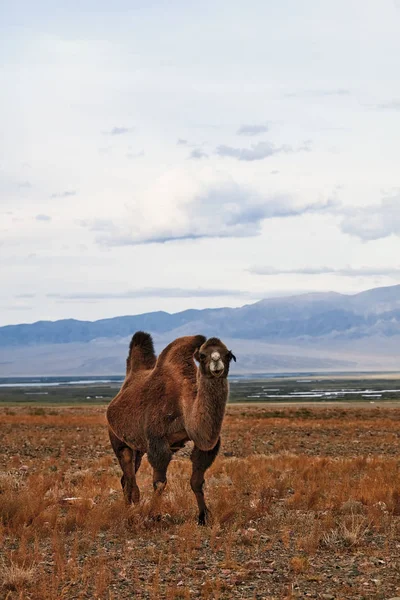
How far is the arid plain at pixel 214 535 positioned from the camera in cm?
820

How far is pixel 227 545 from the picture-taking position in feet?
32.1

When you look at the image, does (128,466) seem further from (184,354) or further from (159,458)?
(184,354)

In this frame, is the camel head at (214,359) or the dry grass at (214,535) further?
the camel head at (214,359)

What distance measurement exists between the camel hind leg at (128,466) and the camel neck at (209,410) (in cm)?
217

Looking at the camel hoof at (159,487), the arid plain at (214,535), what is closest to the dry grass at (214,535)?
the arid plain at (214,535)

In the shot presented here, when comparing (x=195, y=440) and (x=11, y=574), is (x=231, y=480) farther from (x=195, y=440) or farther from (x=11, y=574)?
(x=11, y=574)

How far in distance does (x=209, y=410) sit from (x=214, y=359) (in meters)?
0.68

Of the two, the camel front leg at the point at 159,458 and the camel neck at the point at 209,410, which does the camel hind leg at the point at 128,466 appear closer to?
the camel front leg at the point at 159,458

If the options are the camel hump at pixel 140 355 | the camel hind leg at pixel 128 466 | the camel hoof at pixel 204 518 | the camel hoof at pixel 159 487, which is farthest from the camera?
the camel hump at pixel 140 355

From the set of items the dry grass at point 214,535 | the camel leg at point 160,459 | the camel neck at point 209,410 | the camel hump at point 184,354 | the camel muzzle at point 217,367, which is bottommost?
the dry grass at point 214,535

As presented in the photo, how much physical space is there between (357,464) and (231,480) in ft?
13.5

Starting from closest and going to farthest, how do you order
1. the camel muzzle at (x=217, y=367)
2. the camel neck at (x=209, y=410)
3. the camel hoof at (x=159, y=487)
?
1. the camel muzzle at (x=217, y=367)
2. the camel neck at (x=209, y=410)
3. the camel hoof at (x=159, y=487)

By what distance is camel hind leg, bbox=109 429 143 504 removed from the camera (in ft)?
43.2

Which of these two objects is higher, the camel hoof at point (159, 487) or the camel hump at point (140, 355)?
the camel hump at point (140, 355)
